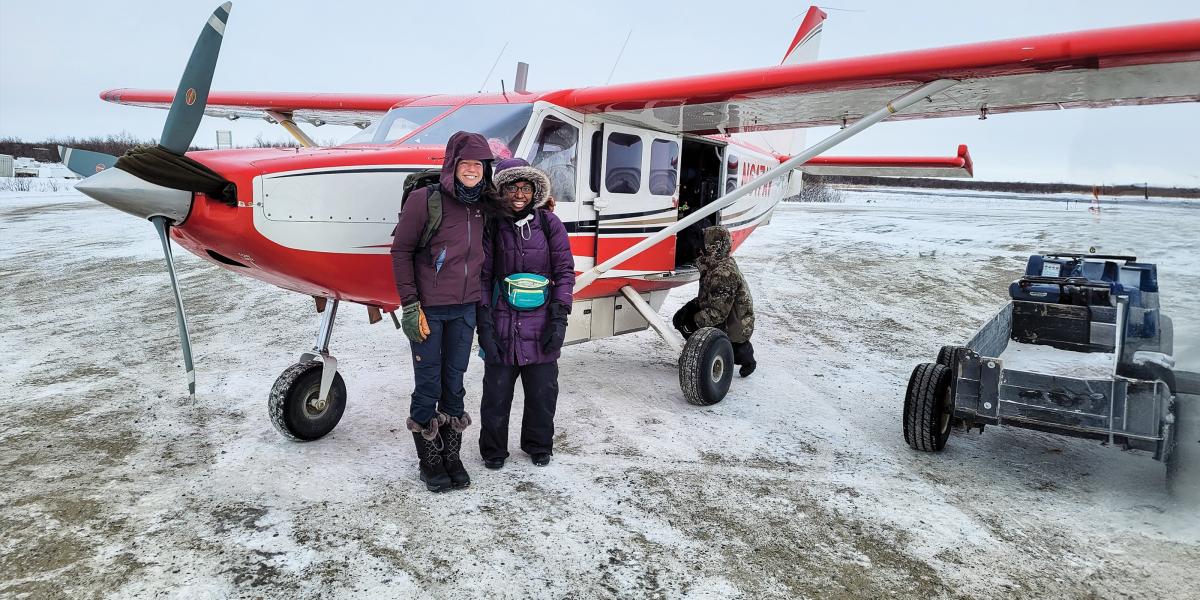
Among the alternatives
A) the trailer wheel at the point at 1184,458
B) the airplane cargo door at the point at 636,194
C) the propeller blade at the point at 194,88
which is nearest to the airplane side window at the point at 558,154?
the airplane cargo door at the point at 636,194

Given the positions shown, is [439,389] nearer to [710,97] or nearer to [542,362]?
[542,362]

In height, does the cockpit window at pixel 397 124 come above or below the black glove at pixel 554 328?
above

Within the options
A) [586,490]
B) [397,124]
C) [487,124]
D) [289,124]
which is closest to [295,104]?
[289,124]

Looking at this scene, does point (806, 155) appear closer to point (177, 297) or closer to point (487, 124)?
point (487, 124)

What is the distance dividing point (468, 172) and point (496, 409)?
4.54 ft

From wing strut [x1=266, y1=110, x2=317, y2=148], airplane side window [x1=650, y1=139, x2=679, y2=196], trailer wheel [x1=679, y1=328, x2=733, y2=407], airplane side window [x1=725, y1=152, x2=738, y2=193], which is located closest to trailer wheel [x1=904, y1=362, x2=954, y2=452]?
trailer wheel [x1=679, y1=328, x2=733, y2=407]

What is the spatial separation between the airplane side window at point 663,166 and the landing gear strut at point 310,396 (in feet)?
9.84

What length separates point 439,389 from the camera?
3.66m

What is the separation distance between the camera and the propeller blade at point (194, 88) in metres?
3.41

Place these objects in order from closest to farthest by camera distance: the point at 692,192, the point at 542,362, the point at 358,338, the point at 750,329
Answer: the point at 542,362 → the point at 750,329 → the point at 358,338 → the point at 692,192

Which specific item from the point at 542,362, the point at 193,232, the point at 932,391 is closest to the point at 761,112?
the point at 932,391

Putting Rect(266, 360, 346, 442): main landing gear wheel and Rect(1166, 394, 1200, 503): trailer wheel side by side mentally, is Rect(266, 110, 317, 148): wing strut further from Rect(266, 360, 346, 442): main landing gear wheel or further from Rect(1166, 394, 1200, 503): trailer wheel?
Rect(1166, 394, 1200, 503): trailer wheel

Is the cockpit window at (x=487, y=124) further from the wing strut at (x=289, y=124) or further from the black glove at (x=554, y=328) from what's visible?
the wing strut at (x=289, y=124)

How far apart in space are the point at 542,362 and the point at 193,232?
1.99 meters
